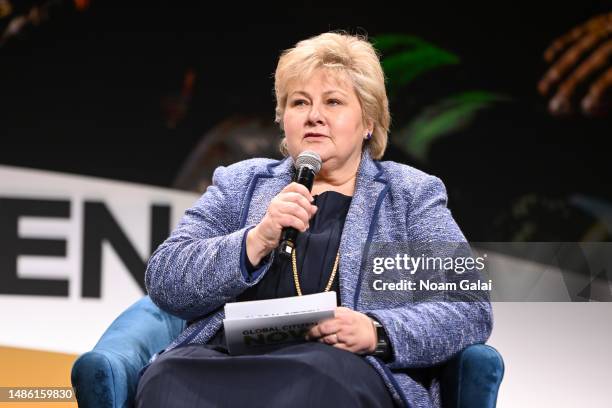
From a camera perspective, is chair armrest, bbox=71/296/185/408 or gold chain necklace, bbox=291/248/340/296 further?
gold chain necklace, bbox=291/248/340/296

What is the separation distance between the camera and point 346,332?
6.47 ft

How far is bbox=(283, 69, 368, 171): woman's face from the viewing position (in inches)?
90.5

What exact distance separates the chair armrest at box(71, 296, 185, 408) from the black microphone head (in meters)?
0.65

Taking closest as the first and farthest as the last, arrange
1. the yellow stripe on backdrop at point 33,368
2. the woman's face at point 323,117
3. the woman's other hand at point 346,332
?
the woman's other hand at point 346,332
the woman's face at point 323,117
the yellow stripe on backdrop at point 33,368

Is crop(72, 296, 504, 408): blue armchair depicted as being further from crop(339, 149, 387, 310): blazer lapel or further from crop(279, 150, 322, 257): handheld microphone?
crop(279, 150, 322, 257): handheld microphone

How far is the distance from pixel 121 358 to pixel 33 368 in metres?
1.86

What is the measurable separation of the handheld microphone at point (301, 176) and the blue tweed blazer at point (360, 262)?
182 mm

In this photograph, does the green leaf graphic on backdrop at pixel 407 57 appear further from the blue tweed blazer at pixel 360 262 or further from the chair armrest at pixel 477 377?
the chair armrest at pixel 477 377

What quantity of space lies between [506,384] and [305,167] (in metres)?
1.97

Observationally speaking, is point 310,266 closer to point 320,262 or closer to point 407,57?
point 320,262

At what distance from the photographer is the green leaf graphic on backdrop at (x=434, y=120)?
3.75m

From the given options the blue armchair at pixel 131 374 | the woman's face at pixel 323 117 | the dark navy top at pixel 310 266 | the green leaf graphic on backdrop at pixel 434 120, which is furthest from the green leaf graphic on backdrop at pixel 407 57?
the blue armchair at pixel 131 374

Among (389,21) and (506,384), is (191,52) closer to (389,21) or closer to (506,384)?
(389,21)

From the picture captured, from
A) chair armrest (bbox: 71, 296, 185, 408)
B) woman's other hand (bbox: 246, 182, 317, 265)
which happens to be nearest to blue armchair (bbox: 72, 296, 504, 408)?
chair armrest (bbox: 71, 296, 185, 408)
